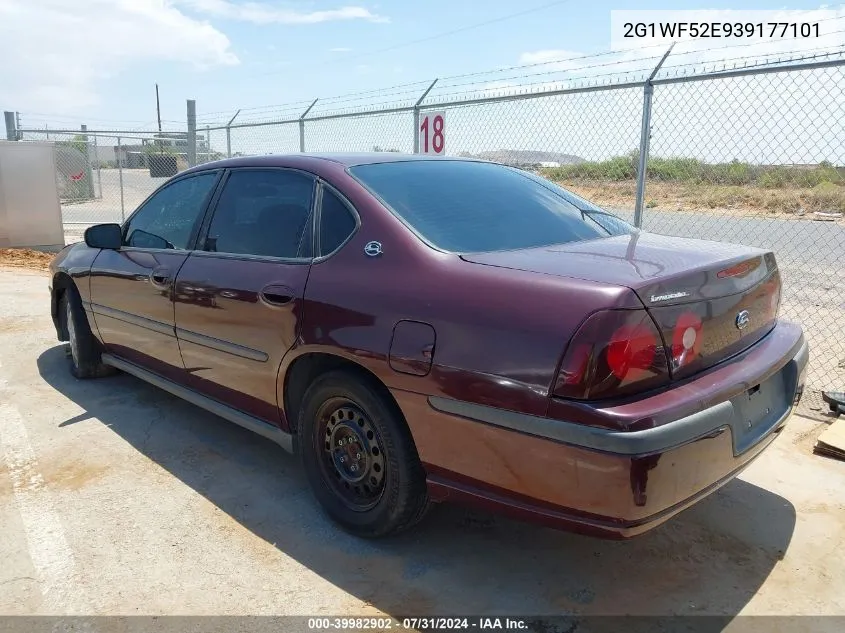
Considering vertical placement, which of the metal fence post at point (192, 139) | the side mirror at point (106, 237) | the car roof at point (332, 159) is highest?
the metal fence post at point (192, 139)

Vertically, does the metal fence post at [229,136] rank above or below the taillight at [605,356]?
above

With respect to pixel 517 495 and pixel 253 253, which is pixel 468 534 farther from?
pixel 253 253

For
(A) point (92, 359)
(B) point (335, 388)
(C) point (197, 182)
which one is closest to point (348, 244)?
(B) point (335, 388)

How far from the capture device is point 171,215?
411cm

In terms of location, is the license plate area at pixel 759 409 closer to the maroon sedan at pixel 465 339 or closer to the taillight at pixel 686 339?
the maroon sedan at pixel 465 339

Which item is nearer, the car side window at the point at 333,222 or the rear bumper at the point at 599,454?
the rear bumper at the point at 599,454

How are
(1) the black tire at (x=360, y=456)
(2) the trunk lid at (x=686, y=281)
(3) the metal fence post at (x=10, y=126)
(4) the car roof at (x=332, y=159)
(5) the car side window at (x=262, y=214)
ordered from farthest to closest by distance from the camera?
(3) the metal fence post at (x=10, y=126) → (4) the car roof at (x=332, y=159) → (5) the car side window at (x=262, y=214) → (1) the black tire at (x=360, y=456) → (2) the trunk lid at (x=686, y=281)

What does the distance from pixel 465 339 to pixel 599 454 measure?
1.91ft

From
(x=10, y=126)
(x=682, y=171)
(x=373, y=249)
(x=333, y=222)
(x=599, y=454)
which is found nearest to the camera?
(x=599, y=454)

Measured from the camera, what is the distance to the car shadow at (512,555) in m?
2.57

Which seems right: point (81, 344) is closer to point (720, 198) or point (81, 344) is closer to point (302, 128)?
point (302, 128)

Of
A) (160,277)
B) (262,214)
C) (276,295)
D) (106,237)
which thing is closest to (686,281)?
(276,295)

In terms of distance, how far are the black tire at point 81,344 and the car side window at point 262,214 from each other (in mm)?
1887

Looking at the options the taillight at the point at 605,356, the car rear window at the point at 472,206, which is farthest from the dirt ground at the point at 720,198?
the taillight at the point at 605,356
